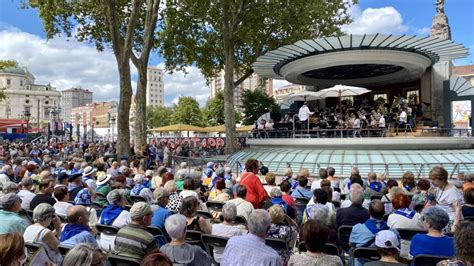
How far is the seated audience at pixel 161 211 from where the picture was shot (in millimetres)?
5061

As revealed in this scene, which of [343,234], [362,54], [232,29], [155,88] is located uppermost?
[155,88]

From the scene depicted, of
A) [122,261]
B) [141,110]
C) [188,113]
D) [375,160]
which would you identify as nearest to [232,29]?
[141,110]

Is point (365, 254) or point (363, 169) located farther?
point (363, 169)

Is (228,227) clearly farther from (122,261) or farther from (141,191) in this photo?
(141,191)

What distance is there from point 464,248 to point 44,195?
19.8ft

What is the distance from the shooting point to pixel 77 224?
427cm

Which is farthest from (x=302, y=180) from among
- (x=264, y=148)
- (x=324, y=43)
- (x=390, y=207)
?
(x=264, y=148)

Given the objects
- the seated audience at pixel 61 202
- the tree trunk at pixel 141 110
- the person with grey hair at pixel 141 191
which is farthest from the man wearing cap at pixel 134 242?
the tree trunk at pixel 141 110

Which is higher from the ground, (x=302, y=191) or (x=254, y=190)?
(x=254, y=190)

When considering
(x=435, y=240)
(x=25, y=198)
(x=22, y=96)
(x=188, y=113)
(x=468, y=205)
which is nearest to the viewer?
(x=435, y=240)

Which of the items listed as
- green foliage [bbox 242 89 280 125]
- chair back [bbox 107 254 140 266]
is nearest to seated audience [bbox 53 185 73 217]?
chair back [bbox 107 254 140 266]

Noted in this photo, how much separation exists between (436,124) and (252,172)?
61.7ft

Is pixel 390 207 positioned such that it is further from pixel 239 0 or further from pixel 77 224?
pixel 239 0

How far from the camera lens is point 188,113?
7669cm
